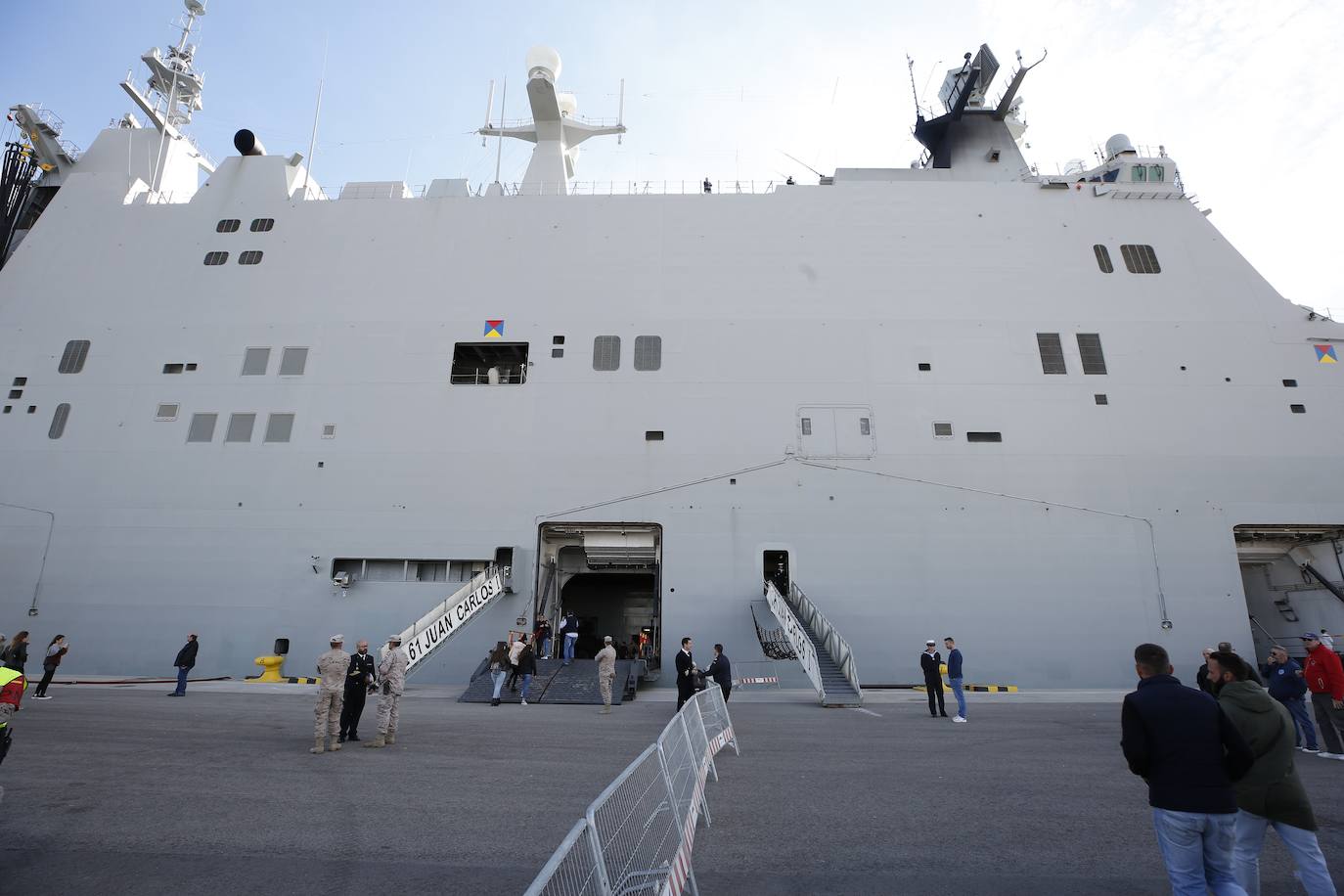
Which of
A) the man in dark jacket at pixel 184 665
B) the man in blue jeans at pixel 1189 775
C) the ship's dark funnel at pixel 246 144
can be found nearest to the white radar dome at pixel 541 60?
the ship's dark funnel at pixel 246 144

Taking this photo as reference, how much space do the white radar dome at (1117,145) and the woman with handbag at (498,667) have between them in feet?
68.3

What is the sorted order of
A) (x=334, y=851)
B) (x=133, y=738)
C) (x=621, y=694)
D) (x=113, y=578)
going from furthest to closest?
(x=113, y=578)
(x=621, y=694)
(x=133, y=738)
(x=334, y=851)

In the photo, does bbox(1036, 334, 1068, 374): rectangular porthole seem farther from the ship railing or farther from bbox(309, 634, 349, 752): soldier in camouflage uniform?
bbox(309, 634, 349, 752): soldier in camouflage uniform

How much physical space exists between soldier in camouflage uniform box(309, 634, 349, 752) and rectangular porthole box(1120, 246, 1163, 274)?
1916cm

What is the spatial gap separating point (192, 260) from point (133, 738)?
1506cm

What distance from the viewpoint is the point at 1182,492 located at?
49.5 ft

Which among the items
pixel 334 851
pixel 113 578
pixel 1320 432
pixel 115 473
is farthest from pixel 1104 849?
pixel 115 473

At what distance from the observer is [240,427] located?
16312 millimetres

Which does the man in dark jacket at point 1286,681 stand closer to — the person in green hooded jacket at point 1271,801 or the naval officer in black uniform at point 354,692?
the person in green hooded jacket at point 1271,801

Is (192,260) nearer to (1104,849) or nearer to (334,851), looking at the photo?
(334,851)

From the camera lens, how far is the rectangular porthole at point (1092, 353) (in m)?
16.1

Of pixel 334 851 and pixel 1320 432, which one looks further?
pixel 1320 432

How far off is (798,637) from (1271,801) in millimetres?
9638

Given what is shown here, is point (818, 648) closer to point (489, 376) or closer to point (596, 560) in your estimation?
point (596, 560)
